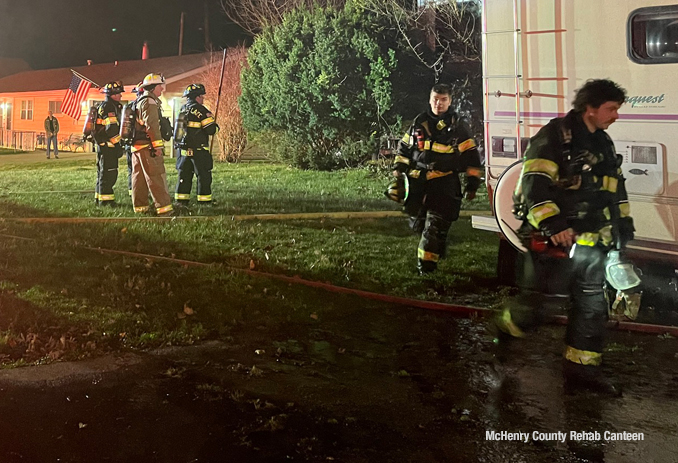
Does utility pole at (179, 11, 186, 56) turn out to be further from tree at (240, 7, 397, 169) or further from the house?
tree at (240, 7, 397, 169)

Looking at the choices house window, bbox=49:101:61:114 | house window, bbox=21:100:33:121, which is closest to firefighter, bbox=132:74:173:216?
house window, bbox=49:101:61:114

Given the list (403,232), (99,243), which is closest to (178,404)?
(99,243)

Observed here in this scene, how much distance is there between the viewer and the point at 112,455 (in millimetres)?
3502

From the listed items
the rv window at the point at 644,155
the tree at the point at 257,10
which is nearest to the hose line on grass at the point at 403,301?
the rv window at the point at 644,155

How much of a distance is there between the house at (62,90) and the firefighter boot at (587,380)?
25.4 meters

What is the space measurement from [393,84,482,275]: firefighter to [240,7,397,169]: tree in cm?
1026

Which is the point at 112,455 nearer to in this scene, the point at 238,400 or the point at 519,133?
the point at 238,400

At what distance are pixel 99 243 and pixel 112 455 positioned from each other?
5382 millimetres

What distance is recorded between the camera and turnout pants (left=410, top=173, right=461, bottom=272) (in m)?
6.93

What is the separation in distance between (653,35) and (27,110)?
41192mm

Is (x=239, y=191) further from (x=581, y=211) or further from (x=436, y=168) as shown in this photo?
(x=581, y=211)

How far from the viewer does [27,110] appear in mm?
41562

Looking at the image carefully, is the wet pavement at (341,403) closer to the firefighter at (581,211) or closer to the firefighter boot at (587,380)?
the firefighter boot at (587,380)

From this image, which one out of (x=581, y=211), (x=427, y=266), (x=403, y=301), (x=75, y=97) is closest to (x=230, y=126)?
(x=75, y=97)
